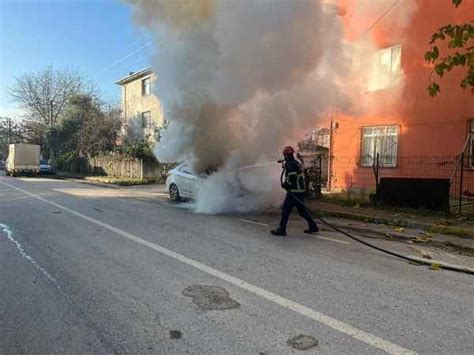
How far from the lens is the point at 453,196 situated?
11.7 metres

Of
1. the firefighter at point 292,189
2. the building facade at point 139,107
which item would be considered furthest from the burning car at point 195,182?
the building facade at point 139,107

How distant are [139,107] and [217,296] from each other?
33.8 meters

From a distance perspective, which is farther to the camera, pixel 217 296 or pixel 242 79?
pixel 242 79

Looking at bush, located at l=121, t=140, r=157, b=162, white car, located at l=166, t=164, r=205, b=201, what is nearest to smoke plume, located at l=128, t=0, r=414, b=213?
white car, located at l=166, t=164, r=205, b=201

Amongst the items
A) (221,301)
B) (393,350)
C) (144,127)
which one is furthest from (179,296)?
(144,127)

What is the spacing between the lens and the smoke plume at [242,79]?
10.4 m

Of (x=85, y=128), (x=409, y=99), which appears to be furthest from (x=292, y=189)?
(x=85, y=128)

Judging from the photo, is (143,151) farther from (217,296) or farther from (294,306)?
(294,306)

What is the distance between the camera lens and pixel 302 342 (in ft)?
12.1

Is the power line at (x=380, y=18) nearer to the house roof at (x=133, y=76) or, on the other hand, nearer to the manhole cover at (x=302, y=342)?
the manhole cover at (x=302, y=342)

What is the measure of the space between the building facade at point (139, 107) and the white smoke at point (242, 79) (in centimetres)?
2211

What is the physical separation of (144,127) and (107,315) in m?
33.0

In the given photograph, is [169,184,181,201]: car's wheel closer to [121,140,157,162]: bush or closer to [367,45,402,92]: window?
[367,45,402,92]: window

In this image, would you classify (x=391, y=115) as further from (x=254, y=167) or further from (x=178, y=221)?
(x=178, y=221)
